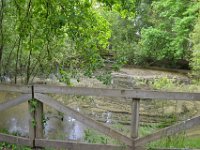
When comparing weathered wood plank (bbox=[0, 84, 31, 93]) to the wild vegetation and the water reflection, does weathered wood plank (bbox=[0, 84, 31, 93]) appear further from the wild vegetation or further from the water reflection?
the water reflection

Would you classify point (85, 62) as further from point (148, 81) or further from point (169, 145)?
point (148, 81)

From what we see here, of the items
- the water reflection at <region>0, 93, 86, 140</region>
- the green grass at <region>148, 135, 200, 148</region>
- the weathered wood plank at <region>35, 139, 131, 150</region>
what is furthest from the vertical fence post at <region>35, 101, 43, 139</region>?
the water reflection at <region>0, 93, 86, 140</region>

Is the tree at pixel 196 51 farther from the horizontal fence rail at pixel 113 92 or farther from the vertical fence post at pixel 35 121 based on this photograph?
the vertical fence post at pixel 35 121

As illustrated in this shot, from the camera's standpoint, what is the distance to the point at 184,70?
31.2m

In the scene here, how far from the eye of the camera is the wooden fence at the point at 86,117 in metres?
5.11

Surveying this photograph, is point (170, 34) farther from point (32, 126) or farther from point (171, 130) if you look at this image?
point (32, 126)

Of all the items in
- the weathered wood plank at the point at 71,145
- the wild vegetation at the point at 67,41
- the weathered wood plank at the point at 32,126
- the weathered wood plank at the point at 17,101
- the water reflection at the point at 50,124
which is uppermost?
the wild vegetation at the point at 67,41

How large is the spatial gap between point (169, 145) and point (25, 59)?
9.04 metres

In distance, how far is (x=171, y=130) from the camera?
522 cm

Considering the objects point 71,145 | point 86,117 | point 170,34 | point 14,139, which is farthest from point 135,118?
point 170,34

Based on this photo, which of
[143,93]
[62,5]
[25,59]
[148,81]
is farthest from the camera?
[148,81]

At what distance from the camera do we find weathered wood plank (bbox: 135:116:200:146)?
512 cm

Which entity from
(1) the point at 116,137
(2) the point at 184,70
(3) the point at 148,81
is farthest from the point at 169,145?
(2) the point at 184,70

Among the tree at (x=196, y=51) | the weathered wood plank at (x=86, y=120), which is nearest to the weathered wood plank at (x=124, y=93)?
the weathered wood plank at (x=86, y=120)
